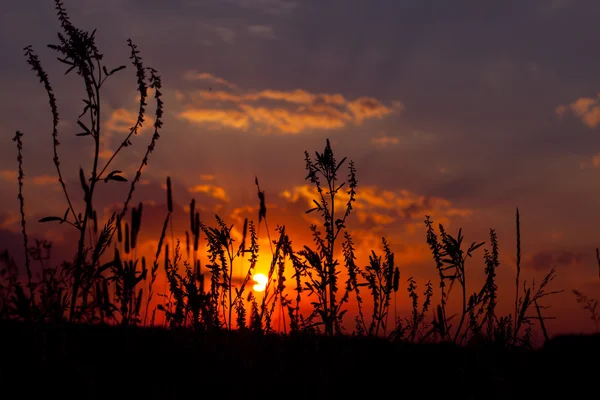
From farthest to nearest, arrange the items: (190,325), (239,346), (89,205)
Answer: (190,325) → (89,205) → (239,346)

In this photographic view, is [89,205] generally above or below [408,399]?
above

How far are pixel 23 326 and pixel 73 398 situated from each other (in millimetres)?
2485

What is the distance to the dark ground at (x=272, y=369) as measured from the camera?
3.16 meters

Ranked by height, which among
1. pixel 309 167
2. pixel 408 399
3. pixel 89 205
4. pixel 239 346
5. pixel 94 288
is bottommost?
pixel 408 399

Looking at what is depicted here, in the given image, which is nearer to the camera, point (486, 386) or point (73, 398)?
point (73, 398)

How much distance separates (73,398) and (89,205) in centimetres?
→ 152

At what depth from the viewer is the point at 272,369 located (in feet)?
11.3

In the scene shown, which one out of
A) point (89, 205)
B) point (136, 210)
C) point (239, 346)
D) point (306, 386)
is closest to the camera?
point (306, 386)

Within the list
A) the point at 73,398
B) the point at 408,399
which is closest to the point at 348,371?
the point at 408,399

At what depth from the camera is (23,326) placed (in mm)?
5238

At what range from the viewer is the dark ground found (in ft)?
10.4

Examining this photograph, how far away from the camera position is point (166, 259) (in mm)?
5336

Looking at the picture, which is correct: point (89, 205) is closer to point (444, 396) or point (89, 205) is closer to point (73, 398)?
point (73, 398)

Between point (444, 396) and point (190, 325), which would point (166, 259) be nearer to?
point (190, 325)
